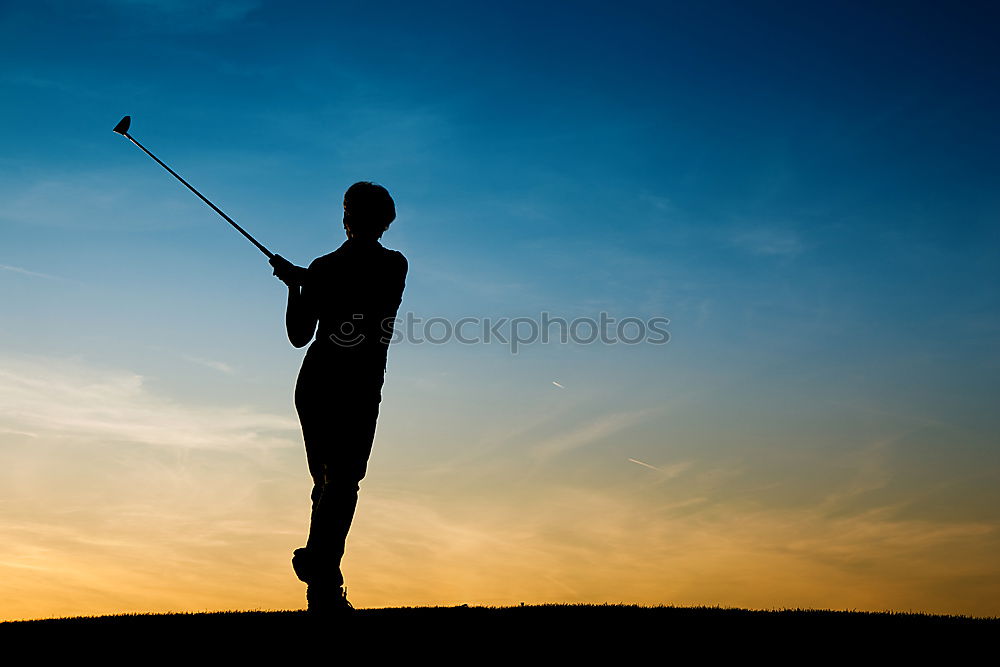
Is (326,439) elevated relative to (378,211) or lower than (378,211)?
lower

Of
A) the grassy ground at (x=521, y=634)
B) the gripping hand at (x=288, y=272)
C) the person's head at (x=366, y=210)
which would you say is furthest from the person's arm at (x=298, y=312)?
the grassy ground at (x=521, y=634)

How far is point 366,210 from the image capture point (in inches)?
266

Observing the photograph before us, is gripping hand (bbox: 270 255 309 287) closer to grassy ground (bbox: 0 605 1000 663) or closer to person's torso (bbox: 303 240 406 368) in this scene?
person's torso (bbox: 303 240 406 368)

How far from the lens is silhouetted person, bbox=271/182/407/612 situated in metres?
6.64

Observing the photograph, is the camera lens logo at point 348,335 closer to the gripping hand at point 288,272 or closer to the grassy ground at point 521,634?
the gripping hand at point 288,272

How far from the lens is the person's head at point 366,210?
676 centimetres

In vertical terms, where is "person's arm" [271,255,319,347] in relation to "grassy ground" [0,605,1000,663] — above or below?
above

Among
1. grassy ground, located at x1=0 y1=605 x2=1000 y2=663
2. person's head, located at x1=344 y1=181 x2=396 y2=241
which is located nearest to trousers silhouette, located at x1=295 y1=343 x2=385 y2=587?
grassy ground, located at x1=0 y1=605 x2=1000 y2=663

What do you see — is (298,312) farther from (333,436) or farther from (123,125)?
(123,125)

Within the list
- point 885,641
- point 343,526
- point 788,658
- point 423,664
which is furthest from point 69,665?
point 885,641

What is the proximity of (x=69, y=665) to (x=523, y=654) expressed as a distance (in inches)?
118

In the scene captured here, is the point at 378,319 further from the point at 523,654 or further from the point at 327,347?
the point at 523,654

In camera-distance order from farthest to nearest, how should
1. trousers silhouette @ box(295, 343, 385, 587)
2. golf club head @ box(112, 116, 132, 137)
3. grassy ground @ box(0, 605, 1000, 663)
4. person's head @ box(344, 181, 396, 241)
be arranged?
golf club head @ box(112, 116, 132, 137) → person's head @ box(344, 181, 396, 241) → trousers silhouette @ box(295, 343, 385, 587) → grassy ground @ box(0, 605, 1000, 663)

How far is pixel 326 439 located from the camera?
668 centimetres
